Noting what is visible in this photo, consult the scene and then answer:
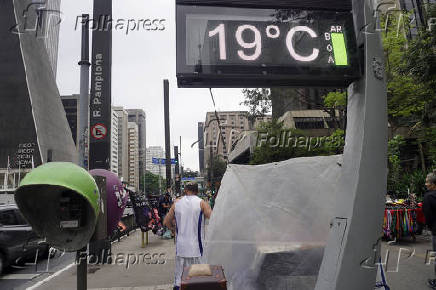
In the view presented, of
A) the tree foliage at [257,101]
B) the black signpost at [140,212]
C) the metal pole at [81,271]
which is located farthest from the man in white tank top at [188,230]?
the tree foliage at [257,101]

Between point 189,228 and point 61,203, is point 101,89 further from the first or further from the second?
point 61,203

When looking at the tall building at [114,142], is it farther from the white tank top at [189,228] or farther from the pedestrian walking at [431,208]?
the pedestrian walking at [431,208]

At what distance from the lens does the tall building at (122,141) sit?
15888cm

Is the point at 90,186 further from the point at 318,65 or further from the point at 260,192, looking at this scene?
the point at 260,192

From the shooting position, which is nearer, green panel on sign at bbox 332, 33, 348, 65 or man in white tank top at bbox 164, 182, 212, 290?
green panel on sign at bbox 332, 33, 348, 65

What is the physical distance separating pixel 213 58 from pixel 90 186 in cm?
158

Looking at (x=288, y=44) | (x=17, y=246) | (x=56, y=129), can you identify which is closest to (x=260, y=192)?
(x=288, y=44)

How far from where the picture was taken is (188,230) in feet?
17.6

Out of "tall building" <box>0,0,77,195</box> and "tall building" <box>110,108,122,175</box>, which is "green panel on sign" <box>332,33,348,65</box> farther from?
"tall building" <box>110,108,122,175</box>

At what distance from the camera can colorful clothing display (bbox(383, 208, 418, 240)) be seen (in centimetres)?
1078

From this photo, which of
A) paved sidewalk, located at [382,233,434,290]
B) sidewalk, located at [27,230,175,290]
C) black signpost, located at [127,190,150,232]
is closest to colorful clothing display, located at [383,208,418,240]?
paved sidewalk, located at [382,233,434,290]

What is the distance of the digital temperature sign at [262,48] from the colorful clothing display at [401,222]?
8.76 meters

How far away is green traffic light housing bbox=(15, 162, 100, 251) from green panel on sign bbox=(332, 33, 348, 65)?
8.51ft

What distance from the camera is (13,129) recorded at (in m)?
84.4
